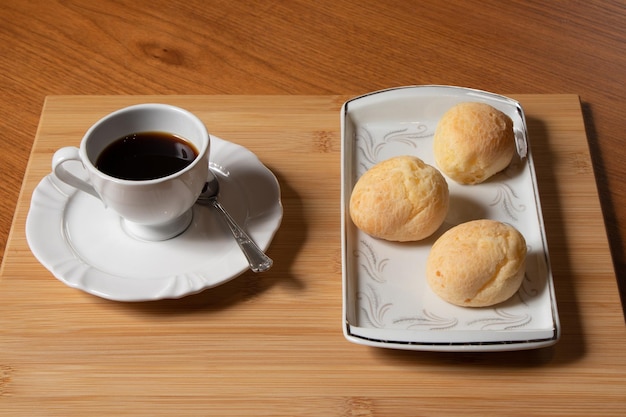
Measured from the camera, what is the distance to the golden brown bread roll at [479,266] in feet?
2.91

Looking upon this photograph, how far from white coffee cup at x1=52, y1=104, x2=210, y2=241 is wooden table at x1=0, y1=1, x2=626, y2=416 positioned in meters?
0.11

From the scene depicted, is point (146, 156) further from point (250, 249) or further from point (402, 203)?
point (402, 203)

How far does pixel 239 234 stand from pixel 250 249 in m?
0.03

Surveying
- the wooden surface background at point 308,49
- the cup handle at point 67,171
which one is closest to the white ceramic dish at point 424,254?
the wooden surface background at point 308,49

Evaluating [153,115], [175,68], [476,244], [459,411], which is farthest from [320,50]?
[459,411]

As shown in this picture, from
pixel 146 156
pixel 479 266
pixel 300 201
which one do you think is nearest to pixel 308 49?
pixel 300 201

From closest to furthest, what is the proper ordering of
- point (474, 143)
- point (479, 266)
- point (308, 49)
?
point (479, 266)
point (474, 143)
point (308, 49)

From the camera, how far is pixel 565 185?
1104 millimetres

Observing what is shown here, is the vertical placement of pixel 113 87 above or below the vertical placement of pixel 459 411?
below

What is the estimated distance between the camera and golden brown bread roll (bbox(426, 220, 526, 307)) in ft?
2.91

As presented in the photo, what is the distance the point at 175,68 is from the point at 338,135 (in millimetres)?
371

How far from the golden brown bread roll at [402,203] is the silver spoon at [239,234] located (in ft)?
0.44

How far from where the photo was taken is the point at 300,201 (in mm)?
1074

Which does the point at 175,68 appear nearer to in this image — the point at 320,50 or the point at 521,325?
the point at 320,50
